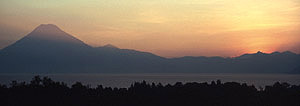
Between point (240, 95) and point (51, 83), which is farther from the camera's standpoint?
point (51, 83)

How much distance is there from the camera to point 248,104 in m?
36.6

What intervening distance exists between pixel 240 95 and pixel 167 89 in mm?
7312

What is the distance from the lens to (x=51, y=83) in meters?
42.5

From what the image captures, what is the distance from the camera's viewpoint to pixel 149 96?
127 feet

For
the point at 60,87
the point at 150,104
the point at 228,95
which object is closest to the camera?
the point at 150,104

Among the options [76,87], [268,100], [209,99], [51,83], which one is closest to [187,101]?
[209,99]

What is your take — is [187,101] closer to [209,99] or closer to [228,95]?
[209,99]

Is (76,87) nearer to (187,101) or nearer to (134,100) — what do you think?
(134,100)

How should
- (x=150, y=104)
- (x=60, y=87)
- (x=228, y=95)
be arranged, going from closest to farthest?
(x=150, y=104) < (x=228, y=95) < (x=60, y=87)

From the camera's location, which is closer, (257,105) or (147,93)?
(257,105)

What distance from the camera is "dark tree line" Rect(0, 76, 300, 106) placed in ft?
119

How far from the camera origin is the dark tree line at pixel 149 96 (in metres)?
36.4

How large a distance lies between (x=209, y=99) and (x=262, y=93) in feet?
21.6

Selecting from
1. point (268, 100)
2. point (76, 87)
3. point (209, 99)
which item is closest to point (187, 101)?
point (209, 99)
